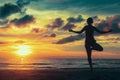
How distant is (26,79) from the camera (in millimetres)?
16891

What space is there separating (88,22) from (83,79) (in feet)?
9.16

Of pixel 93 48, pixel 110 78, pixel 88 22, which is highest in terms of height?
pixel 88 22

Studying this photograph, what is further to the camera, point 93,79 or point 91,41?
point 91,41

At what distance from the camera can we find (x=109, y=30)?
17406mm

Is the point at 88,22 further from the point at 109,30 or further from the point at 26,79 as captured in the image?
the point at 26,79

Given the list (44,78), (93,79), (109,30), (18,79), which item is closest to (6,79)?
(18,79)

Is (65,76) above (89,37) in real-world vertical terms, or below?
below

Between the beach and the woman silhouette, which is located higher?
the woman silhouette

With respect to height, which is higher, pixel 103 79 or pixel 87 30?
pixel 87 30

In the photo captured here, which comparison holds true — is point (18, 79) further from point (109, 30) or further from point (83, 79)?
point (109, 30)

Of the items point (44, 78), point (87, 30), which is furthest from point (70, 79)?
point (87, 30)

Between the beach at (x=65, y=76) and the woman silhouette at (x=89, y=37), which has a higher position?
the woman silhouette at (x=89, y=37)

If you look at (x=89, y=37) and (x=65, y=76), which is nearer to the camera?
(x=89, y=37)

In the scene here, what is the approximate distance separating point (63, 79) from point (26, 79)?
1.74 meters
